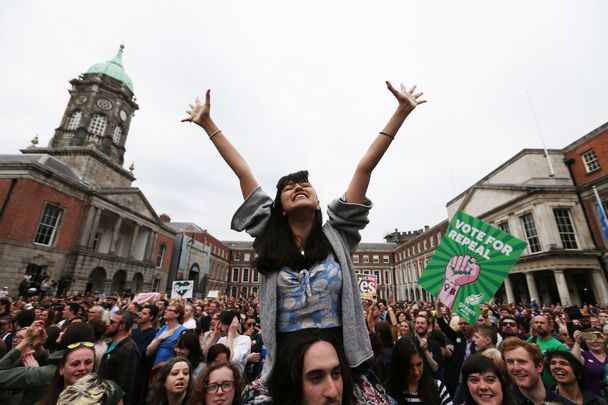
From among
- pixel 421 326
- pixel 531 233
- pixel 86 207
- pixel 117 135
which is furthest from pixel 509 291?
pixel 117 135

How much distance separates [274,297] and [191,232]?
50.0 meters

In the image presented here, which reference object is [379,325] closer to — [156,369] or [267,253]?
[156,369]

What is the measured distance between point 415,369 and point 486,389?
0.73 m

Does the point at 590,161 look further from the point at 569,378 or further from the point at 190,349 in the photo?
the point at 190,349

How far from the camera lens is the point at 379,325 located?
495 cm

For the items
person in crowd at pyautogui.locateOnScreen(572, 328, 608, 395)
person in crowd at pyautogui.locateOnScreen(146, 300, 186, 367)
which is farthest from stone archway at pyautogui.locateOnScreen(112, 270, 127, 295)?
person in crowd at pyautogui.locateOnScreen(572, 328, 608, 395)

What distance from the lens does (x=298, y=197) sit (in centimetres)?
179

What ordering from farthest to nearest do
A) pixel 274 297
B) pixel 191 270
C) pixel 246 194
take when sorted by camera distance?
pixel 191 270
pixel 246 194
pixel 274 297

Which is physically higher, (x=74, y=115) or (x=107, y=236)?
(x=74, y=115)

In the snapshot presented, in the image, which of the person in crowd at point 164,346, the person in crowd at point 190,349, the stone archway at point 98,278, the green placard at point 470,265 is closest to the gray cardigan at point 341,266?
the person in crowd at point 190,349

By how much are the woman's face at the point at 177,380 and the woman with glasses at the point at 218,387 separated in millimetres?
335

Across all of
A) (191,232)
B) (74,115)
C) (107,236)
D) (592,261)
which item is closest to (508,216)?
(592,261)

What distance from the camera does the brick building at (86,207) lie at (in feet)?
63.2

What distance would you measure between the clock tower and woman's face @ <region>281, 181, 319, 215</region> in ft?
115
